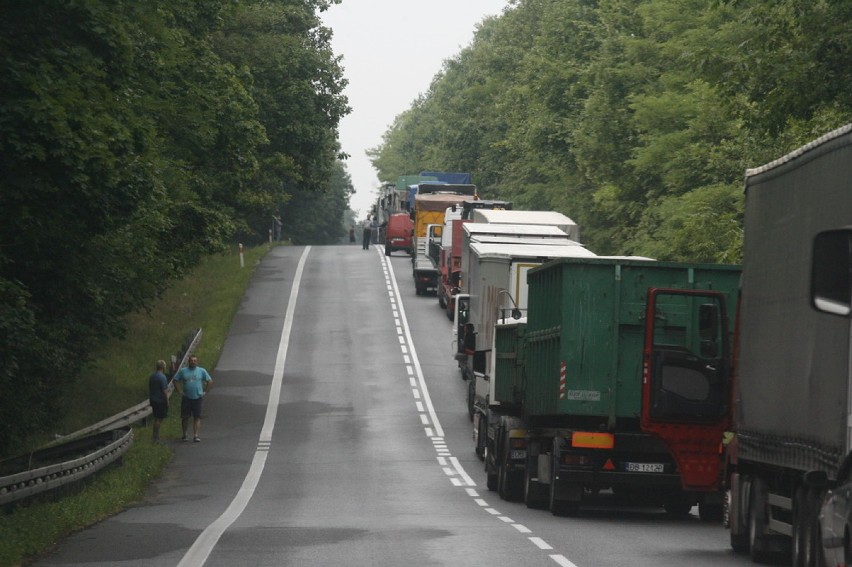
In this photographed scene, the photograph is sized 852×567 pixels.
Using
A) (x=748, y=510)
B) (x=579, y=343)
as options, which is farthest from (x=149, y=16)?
(x=748, y=510)

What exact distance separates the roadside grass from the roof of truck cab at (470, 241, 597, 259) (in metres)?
Answer: 8.05

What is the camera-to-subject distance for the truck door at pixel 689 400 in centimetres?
1934

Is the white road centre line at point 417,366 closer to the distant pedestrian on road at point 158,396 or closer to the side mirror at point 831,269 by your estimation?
the distant pedestrian on road at point 158,396

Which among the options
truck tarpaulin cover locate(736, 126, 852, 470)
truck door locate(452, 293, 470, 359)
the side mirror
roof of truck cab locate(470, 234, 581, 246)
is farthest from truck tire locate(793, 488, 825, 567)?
truck door locate(452, 293, 470, 359)

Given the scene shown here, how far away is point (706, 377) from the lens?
1942cm

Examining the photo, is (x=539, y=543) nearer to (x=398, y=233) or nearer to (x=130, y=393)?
(x=130, y=393)

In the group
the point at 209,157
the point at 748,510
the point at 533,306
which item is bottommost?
the point at 748,510

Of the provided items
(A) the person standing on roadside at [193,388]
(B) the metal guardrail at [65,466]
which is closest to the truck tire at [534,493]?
(B) the metal guardrail at [65,466]

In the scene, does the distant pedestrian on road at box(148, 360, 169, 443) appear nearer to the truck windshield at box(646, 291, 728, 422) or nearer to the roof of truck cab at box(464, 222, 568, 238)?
the roof of truck cab at box(464, 222, 568, 238)

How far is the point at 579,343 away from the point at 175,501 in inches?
272

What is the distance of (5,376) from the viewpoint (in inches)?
844

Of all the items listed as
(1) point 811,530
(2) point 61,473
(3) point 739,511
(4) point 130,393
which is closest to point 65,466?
(2) point 61,473

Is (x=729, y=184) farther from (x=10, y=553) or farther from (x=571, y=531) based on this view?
(x=10, y=553)

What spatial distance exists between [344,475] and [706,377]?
1040 centimetres
